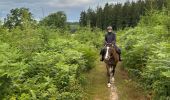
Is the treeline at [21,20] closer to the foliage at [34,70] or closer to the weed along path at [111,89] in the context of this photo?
the foliage at [34,70]

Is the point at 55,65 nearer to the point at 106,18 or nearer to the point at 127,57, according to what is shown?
the point at 127,57

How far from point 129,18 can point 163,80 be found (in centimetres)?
5765

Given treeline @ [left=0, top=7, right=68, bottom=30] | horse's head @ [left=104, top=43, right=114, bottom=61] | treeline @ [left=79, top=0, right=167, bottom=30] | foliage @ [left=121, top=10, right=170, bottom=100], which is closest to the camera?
foliage @ [left=121, top=10, right=170, bottom=100]

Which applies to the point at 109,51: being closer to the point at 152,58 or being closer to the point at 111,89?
the point at 111,89

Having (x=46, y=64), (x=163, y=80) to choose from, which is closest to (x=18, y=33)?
(x=46, y=64)

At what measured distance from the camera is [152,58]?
1223 cm

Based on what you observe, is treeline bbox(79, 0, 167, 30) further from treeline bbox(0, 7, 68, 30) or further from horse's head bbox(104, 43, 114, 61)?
horse's head bbox(104, 43, 114, 61)

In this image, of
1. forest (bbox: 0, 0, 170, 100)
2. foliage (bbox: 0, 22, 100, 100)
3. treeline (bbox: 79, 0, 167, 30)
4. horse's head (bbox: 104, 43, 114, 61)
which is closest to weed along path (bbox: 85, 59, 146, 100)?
forest (bbox: 0, 0, 170, 100)

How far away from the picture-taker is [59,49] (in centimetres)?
1602

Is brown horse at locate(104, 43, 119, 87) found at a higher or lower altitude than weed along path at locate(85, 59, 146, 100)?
higher

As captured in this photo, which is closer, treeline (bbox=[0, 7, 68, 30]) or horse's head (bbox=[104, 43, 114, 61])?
treeline (bbox=[0, 7, 68, 30])

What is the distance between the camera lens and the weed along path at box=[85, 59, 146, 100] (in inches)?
600

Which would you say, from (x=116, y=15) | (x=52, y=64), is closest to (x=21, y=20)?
(x=52, y=64)

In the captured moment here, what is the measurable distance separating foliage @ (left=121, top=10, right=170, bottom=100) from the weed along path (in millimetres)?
548
